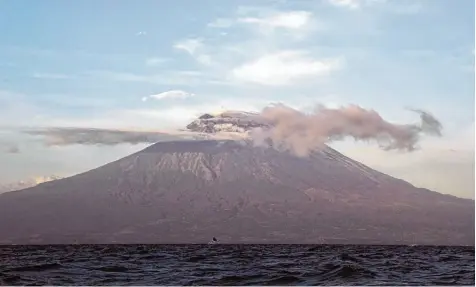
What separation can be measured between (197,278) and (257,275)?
3290 millimetres

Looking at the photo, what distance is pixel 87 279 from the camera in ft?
89.9

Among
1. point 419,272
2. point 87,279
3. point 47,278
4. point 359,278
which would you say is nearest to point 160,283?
point 87,279

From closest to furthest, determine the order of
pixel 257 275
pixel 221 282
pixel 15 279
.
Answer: pixel 221 282 < pixel 15 279 < pixel 257 275

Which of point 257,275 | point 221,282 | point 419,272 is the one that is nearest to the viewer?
point 221,282

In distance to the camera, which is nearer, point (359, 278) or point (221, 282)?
point (221, 282)

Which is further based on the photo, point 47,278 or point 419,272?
point 419,272

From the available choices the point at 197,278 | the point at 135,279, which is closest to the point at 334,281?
the point at 197,278

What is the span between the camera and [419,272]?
106 feet

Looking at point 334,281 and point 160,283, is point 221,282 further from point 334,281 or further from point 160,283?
point 334,281

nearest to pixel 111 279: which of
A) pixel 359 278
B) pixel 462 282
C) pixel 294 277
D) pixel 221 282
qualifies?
pixel 221 282

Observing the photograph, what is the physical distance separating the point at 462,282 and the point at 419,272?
6944 millimetres

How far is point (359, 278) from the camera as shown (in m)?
27.2

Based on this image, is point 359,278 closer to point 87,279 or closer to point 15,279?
point 87,279

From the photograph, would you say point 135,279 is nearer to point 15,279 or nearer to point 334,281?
point 15,279
